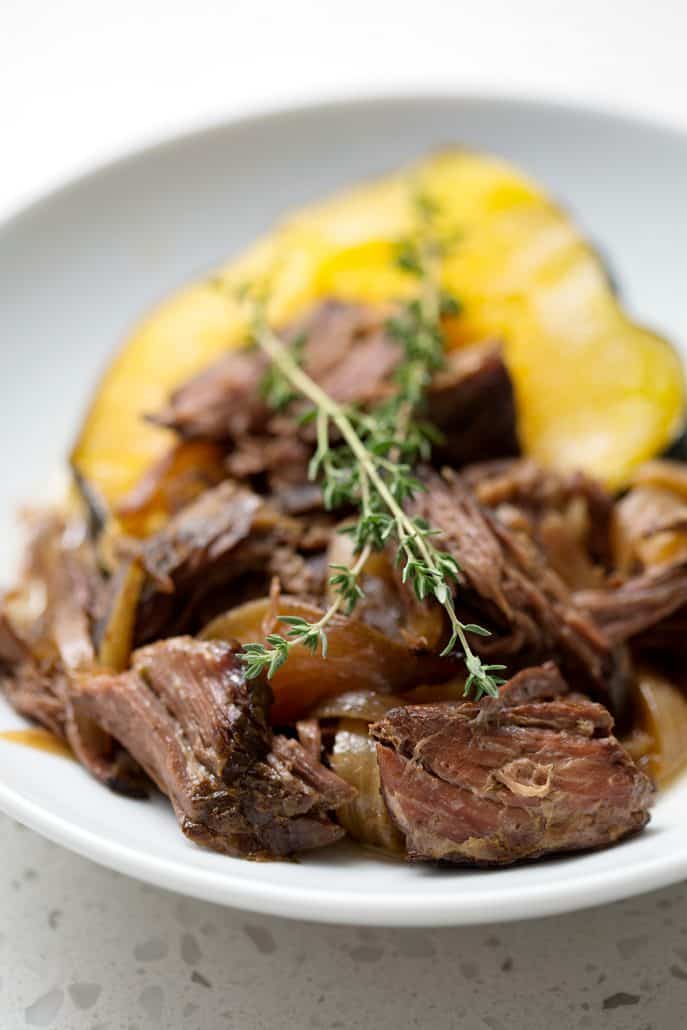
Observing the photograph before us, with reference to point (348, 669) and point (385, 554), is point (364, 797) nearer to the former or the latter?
point (348, 669)

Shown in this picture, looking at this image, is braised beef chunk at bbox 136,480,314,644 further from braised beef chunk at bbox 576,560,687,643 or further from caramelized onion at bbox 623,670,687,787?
caramelized onion at bbox 623,670,687,787

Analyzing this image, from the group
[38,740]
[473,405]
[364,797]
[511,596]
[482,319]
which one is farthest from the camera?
[482,319]

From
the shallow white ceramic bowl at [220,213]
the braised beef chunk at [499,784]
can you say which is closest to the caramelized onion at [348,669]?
the braised beef chunk at [499,784]

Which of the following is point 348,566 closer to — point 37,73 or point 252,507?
point 252,507

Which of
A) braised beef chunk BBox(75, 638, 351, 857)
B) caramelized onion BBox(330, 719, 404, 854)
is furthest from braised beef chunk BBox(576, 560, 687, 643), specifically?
braised beef chunk BBox(75, 638, 351, 857)

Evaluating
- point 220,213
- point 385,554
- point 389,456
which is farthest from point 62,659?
point 220,213

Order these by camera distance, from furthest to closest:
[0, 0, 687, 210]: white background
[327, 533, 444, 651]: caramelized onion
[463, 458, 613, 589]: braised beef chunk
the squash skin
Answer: [0, 0, 687, 210]: white background
the squash skin
[463, 458, 613, 589]: braised beef chunk
[327, 533, 444, 651]: caramelized onion
